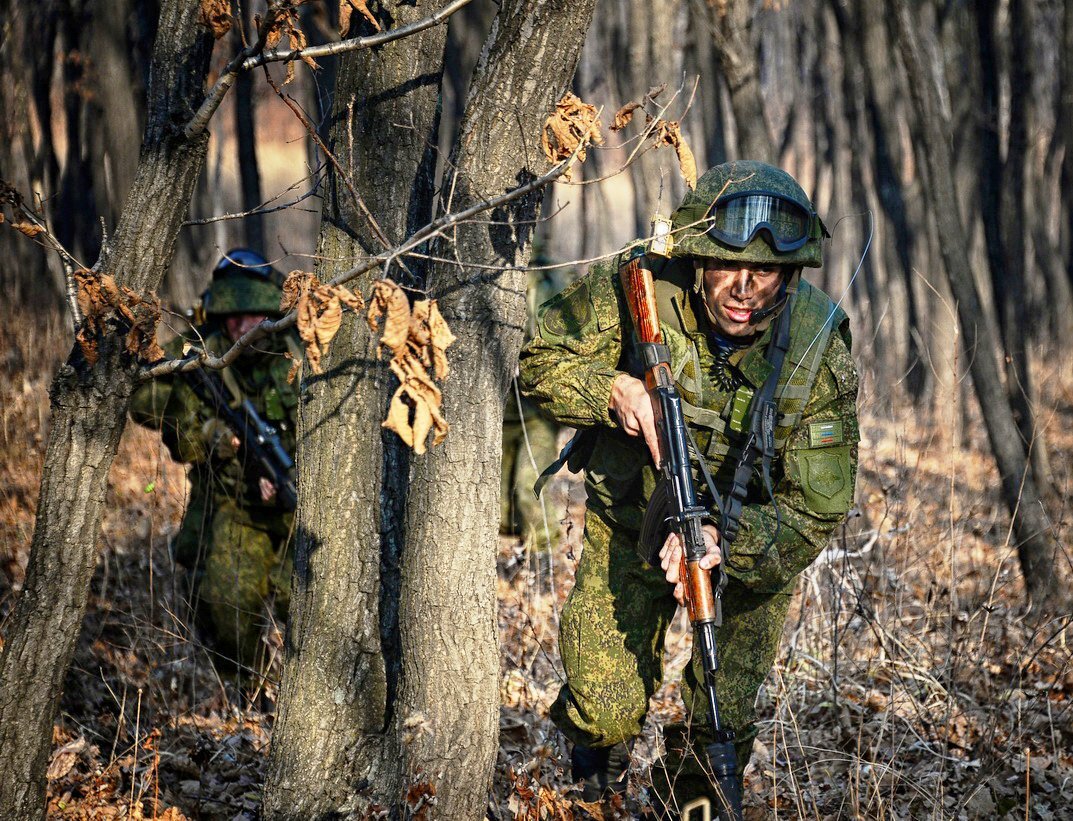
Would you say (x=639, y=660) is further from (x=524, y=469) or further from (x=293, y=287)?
(x=524, y=469)

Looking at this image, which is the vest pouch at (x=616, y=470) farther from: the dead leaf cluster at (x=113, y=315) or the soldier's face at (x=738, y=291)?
the dead leaf cluster at (x=113, y=315)

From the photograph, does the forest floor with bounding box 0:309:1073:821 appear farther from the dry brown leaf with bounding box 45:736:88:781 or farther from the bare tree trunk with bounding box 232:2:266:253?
the bare tree trunk with bounding box 232:2:266:253

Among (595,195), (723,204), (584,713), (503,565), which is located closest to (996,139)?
(503,565)

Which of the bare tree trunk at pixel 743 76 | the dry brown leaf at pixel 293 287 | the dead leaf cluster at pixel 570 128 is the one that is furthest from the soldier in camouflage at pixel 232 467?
the dead leaf cluster at pixel 570 128

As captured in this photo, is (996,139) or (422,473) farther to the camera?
(996,139)

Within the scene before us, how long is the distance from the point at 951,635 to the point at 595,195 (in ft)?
41.4

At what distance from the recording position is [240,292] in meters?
5.09

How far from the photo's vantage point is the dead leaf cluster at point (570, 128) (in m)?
2.56

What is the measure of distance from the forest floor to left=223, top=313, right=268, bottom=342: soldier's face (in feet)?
2.56

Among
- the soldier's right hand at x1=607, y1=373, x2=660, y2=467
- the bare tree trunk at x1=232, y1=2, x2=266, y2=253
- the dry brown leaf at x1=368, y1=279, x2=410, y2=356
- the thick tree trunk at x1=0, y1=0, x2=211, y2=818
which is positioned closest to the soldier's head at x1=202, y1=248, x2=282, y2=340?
the thick tree trunk at x1=0, y1=0, x2=211, y2=818

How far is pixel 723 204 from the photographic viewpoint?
332cm

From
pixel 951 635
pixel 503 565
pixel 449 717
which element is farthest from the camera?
pixel 503 565

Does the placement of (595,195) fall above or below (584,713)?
above

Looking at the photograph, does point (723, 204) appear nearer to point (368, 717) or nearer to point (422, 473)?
point (422, 473)
